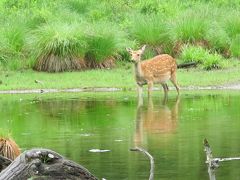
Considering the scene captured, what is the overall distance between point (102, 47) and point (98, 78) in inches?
73.7

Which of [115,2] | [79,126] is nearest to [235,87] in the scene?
[79,126]

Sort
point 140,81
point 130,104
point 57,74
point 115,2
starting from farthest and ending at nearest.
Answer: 1. point 115,2
2. point 57,74
3. point 140,81
4. point 130,104

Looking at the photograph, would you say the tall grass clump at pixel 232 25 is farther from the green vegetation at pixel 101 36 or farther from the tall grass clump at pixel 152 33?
the tall grass clump at pixel 152 33

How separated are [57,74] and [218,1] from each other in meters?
11.7

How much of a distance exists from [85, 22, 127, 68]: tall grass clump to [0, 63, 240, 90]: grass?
56cm

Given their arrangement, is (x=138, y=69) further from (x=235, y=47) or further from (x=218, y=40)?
(x=235, y=47)

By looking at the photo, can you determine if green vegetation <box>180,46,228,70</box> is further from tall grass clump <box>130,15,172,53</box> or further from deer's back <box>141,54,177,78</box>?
deer's back <box>141,54,177,78</box>

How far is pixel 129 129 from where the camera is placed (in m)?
17.5

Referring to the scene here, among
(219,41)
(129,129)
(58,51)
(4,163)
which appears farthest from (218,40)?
(4,163)

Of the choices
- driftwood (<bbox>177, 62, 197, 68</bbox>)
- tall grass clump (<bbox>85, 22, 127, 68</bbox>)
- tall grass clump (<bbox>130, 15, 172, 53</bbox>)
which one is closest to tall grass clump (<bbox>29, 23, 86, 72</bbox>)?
tall grass clump (<bbox>85, 22, 127, 68</bbox>)

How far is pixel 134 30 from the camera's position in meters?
30.7

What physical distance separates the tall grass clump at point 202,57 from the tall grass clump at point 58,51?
116 inches

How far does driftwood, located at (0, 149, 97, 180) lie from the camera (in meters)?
7.69

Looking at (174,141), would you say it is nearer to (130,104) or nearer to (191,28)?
(130,104)
